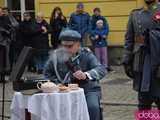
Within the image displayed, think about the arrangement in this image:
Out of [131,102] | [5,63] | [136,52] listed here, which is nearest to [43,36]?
[5,63]

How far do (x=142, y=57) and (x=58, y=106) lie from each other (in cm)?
144

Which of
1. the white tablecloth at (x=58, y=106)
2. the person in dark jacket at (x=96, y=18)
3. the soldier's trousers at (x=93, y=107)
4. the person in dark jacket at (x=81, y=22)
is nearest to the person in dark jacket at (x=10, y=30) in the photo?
the person in dark jacket at (x=81, y=22)

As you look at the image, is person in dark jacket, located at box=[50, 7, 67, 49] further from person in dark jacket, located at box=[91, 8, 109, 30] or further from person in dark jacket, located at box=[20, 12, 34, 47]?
person in dark jacket, located at box=[91, 8, 109, 30]

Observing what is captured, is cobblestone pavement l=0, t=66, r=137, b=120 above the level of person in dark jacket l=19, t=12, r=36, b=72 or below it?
below

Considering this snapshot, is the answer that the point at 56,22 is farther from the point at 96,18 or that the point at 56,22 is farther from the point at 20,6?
the point at 20,6

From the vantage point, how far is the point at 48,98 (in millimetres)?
6957

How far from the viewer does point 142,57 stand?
25.7 feet

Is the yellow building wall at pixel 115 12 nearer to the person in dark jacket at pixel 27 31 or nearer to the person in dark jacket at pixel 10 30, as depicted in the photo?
the person in dark jacket at pixel 27 31

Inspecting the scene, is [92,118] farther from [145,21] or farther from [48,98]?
[145,21]

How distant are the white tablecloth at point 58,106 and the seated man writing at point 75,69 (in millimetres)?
432

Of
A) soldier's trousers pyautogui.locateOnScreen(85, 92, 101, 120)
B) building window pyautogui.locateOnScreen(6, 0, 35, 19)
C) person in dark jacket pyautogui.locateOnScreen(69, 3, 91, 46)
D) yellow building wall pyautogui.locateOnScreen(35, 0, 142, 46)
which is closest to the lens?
soldier's trousers pyautogui.locateOnScreen(85, 92, 101, 120)

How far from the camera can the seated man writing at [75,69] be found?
7562 millimetres

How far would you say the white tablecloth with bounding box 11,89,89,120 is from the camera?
6.94 m

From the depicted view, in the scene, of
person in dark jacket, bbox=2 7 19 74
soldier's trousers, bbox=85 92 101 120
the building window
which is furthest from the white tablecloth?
the building window
